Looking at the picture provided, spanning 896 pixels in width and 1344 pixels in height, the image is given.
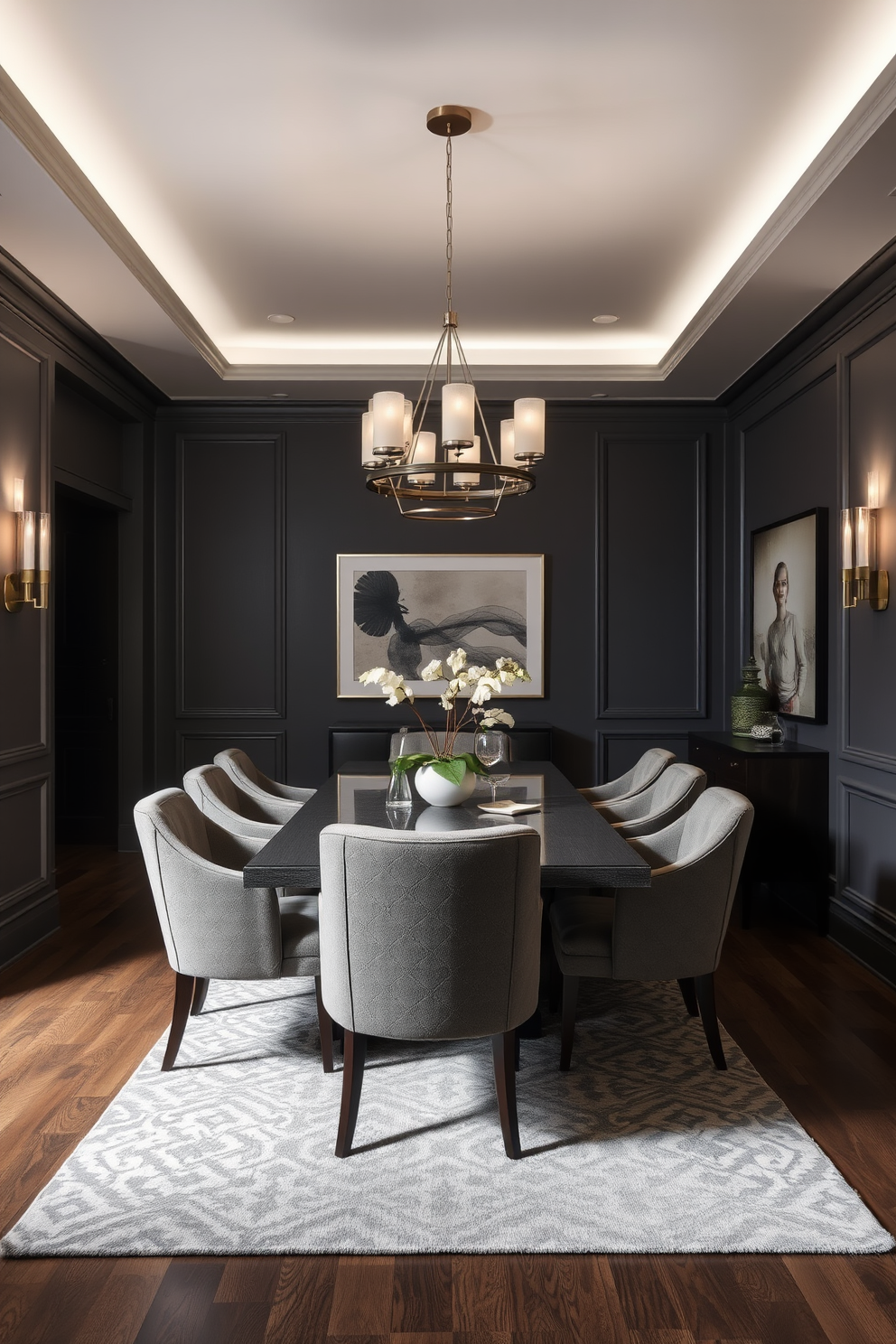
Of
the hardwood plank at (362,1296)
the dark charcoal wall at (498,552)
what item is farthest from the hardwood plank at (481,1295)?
the dark charcoal wall at (498,552)

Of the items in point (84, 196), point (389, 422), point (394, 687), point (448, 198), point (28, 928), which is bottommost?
point (28, 928)

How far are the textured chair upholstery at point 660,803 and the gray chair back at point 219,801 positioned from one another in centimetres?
125

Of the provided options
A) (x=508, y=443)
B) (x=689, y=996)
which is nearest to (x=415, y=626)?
(x=508, y=443)

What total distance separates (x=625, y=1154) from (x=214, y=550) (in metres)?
4.50

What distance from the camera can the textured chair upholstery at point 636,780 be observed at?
4.00m

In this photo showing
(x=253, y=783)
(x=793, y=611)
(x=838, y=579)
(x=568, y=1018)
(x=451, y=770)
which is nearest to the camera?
(x=568, y=1018)

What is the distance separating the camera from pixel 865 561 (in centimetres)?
399

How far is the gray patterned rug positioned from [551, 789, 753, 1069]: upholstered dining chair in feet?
0.79

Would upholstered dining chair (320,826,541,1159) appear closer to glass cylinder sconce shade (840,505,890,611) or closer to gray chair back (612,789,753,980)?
gray chair back (612,789,753,980)

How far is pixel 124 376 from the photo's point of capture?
5418mm

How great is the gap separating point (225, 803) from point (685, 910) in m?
1.72

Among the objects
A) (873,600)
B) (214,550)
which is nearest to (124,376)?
(214,550)

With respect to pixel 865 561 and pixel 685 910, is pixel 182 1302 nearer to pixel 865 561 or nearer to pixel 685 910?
pixel 685 910

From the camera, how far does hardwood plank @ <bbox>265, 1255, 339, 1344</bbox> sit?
5.91 feet
